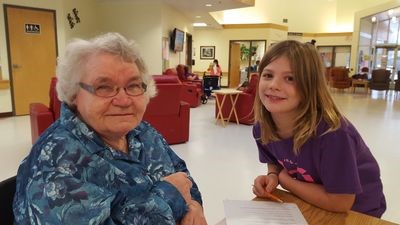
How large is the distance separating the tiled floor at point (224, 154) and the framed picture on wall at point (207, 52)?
8913 millimetres

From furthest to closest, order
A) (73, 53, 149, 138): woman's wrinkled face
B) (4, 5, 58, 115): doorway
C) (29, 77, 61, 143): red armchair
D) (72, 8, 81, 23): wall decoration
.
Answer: (72, 8, 81, 23): wall decoration
(4, 5, 58, 115): doorway
(29, 77, 61, 143): red armchair
(73, 53, 149, 138): woman's wrinkled face

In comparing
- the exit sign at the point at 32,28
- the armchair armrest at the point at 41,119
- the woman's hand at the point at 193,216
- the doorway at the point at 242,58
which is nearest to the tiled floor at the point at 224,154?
the armchair armrest at the point at 41,119

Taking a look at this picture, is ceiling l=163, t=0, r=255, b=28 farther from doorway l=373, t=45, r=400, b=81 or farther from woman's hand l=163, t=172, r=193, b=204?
doorway l=373, t=45, r=400, b=81

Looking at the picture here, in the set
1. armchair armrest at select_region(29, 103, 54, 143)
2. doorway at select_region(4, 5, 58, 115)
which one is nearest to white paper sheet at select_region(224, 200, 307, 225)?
armchair armrest at select_region(29, 103, 54, 143)

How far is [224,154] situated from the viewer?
436 centimetres

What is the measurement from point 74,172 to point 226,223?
488mm

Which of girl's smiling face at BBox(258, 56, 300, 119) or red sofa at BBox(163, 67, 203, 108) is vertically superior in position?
girl's smiling face at BBox(258, 56, 300, 119)

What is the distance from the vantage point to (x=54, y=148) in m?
0.90

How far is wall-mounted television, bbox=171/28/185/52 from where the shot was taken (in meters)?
9.70

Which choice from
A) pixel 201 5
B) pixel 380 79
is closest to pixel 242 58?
pixel 380 79

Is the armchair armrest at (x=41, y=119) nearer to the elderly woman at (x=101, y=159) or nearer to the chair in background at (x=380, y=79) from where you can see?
the elderly woman at (x=101, y=159)

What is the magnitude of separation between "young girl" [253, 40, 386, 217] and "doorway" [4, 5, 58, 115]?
6.54 meters

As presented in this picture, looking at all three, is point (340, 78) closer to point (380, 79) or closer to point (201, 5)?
point (380, 79)

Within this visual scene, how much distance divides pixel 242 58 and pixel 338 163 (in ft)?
51.3
